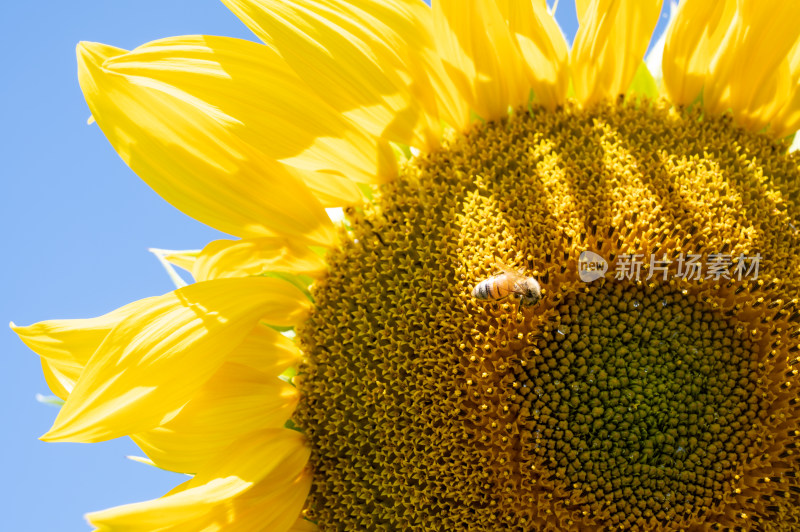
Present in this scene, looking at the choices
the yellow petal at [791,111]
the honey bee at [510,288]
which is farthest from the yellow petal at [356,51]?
the yellow petal at [791,111]

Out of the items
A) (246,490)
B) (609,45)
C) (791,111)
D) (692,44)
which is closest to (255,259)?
(246,490)

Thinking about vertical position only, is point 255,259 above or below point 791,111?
below

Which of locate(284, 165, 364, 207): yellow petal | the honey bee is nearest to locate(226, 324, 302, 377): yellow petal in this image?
locate(284, 165, 364, 207): yellow petal

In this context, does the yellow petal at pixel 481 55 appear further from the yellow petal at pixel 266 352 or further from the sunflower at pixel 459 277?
the yellow petal at pixel 266 352

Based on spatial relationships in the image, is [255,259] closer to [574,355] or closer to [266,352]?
[266,352]

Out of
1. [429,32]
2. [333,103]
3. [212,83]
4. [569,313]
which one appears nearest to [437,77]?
[429,32]

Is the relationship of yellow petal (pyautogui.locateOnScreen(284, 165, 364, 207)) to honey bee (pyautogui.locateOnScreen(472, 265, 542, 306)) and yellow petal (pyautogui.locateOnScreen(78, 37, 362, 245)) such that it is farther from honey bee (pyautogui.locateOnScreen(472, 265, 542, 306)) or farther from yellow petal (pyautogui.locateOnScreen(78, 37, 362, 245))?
honey bee (pyautogui.locateOnScreen(472, 265, 542, 306))

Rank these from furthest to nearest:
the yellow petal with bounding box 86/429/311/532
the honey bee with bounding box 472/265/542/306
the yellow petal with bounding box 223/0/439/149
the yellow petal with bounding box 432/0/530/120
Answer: the yellow petal with bounding box 432/0/530/120 < the yellow petal with bounding box 223/0/439/149 < the yellow petal with bounding box 86/429/311/532 < the honey bee with bounding box 472/265/542/306
